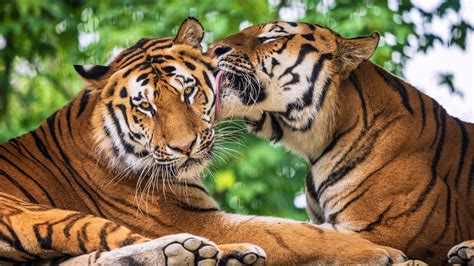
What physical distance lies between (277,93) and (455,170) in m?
0.88

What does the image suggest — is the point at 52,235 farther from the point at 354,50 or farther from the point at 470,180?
the point at 470,180

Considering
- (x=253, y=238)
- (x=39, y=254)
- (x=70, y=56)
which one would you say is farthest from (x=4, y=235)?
(x=70, y=56)

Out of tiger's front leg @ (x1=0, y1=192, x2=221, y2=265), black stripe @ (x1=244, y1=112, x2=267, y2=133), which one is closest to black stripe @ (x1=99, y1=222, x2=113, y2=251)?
tiger's front leg @ (x1=0, y1=192, x2=221, y2=265)

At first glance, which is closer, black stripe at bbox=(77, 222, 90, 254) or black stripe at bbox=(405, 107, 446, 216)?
black stripe at bbox=(77, 222, 90, 254)

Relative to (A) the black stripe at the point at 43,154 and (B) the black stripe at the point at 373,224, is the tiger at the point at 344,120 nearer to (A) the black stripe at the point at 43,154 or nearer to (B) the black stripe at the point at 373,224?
(B) the black stripe at the point at 373,224

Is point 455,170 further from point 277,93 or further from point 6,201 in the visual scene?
point 6,201

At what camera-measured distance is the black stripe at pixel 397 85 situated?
4906 millimetres

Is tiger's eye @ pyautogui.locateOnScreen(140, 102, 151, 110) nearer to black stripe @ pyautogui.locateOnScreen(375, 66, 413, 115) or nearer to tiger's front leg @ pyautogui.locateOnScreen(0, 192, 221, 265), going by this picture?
tiger's front leg @ pyautogui.locateOnScreen(0, 192, 221, 265)

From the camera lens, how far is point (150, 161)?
178 inches

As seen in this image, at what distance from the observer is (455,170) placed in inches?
191

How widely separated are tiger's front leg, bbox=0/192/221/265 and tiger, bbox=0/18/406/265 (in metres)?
0.20

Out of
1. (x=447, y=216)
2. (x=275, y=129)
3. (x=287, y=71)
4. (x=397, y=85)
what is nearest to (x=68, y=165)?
(x=275, y=129)

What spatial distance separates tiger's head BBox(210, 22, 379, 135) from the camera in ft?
15.9

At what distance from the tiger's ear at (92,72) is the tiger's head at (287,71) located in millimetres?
505
